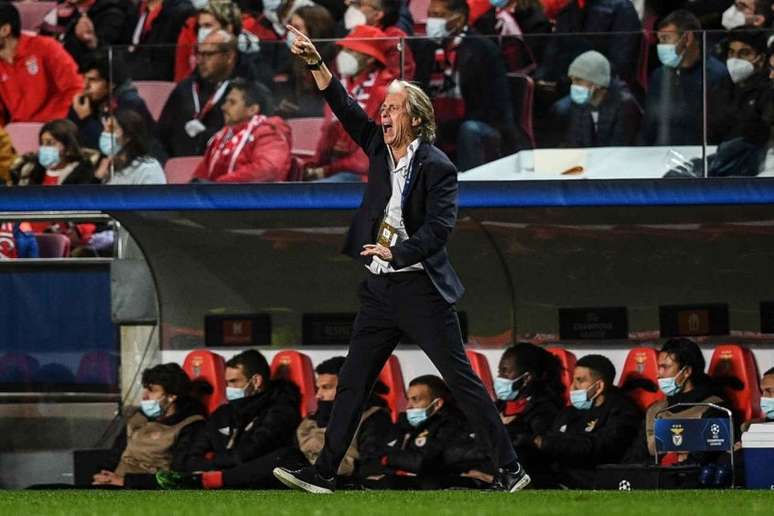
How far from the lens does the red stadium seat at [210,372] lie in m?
11.3

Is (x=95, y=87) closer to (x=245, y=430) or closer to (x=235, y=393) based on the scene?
(x=235, y=393)

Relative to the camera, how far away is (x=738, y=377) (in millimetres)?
10414

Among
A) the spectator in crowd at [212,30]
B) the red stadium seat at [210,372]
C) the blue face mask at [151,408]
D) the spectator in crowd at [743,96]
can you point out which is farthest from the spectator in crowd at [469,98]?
the blue face mask at [151,408]

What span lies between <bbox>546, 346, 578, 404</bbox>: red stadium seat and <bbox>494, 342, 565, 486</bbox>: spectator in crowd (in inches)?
1.0

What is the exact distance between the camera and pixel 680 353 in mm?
10312

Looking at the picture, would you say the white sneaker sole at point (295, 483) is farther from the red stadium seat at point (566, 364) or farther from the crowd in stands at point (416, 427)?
the red stadium seat at point (566, 364)

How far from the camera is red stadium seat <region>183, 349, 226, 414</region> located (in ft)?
37.2

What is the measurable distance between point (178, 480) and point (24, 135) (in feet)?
15.1

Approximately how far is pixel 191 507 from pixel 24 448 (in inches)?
190

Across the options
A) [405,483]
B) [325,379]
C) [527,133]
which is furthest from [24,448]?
[527,133]

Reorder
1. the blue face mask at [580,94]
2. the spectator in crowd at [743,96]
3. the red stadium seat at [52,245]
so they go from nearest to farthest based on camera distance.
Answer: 1. the spectator in crowd at [743,96]
2. the blue face mask at [580,94]
3. the red stadium seat at [52,245]

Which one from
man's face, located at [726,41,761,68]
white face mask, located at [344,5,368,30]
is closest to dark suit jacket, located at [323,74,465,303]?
man's face, located at [726,41,761,68]

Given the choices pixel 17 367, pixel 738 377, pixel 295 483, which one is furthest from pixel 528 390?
pixel 17 367

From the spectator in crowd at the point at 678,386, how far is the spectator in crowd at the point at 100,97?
3.49m
